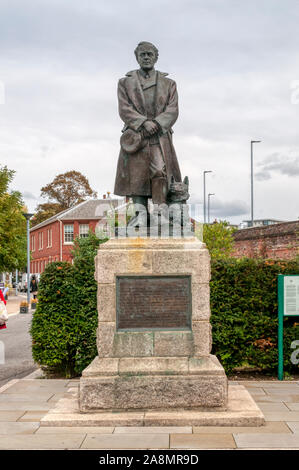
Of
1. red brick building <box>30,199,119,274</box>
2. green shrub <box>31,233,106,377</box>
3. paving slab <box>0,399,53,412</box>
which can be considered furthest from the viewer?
red brick building <box>30,199,119,274</box>

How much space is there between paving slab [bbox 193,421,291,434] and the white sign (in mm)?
3121

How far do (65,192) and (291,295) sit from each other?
52.7 m

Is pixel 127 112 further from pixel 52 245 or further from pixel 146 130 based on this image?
pixel 52 245

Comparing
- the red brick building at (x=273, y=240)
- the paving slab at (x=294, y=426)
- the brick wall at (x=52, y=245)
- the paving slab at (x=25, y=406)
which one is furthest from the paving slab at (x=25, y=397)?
the brick wall at (x=52, y=245)

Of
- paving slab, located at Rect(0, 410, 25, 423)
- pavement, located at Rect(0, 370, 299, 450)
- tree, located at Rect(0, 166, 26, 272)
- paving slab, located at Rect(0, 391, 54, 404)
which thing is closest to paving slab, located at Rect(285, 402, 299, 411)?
pavement, located at Rect(0, 370, 299, 450)

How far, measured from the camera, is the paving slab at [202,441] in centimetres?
534

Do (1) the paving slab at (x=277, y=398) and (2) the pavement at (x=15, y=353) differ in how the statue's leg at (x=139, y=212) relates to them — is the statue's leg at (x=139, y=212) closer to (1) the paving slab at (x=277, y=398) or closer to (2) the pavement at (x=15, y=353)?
(1) the paving slab at (x=277, y=398)

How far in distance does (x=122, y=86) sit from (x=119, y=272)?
2.66 meters

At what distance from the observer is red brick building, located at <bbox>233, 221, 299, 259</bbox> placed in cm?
2417

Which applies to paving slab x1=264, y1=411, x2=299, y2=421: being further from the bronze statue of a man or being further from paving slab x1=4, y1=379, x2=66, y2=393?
paving slab x1=4, y1=379, x2=66, y2=393

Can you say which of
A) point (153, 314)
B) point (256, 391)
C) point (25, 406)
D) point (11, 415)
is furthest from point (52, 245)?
point (153, 314)

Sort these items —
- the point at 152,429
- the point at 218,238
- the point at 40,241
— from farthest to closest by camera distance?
1. the point at 40,241
2. the point at 218,238
3. the point at 152,429

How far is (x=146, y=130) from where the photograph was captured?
717 cm
